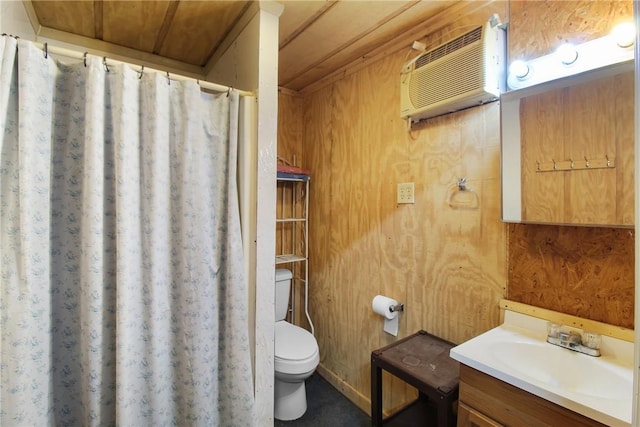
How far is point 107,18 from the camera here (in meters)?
1.64

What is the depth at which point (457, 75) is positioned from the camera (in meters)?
1.43

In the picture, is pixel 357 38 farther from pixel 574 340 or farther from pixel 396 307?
pixel 574 340

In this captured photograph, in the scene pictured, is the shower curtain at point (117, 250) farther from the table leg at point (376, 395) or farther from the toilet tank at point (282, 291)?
the toilet tank at point (282, 291)

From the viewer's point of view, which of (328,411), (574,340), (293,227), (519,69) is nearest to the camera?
(574,340)

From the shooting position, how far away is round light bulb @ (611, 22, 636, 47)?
1.00m

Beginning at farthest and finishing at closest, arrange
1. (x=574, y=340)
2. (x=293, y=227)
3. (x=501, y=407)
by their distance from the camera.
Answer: (x=293, y=227) < (x=574, y=340) < (x=501, y=407)

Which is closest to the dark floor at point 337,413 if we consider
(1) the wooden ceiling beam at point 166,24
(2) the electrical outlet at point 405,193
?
(2) the electrical outlet at point 405,193

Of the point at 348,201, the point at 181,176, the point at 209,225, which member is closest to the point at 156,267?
the point at 209,225

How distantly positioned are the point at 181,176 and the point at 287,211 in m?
1.37

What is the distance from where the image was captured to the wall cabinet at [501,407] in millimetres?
864

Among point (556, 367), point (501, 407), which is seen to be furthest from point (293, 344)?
point (556, 367)

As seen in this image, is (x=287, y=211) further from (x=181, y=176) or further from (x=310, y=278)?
(x=181, y=176)

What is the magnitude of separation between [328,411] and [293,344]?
531 millimetres

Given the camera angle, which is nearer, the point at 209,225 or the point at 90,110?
the point at 90,110
